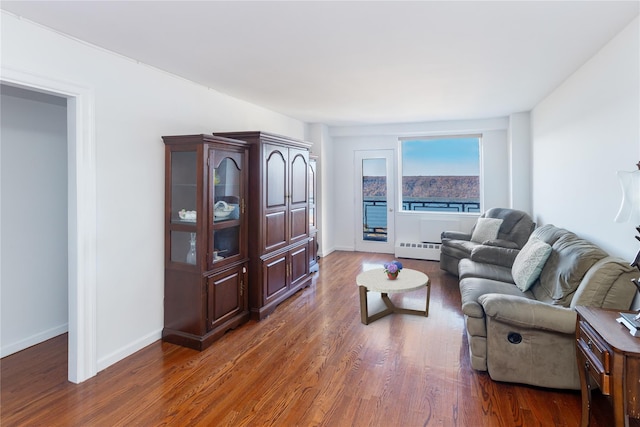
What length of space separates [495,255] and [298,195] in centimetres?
243

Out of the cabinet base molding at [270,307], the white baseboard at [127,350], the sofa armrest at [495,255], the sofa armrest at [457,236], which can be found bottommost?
the white baseboard at [127,350]

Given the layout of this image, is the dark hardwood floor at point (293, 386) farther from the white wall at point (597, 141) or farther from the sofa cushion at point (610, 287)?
the white wall at point (597, 141)

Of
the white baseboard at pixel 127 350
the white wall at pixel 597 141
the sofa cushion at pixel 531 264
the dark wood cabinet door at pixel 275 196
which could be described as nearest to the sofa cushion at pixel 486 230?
the white wall at pixel 597 141

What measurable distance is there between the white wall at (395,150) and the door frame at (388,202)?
0.08 metres

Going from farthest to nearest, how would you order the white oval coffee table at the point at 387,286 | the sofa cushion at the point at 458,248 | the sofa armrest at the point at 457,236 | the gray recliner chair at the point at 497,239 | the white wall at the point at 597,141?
1. the sofa armrest at the point at 457,236
2. the sofa cushion at the point at 458,248
3. the gray recliner chair at the point at 497,239
4. the white oval coffee table at the point at 387,286
5. the white wall at the point at 597,141

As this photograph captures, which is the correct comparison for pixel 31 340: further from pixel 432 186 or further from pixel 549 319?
pixel 432 186

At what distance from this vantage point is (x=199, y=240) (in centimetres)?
296

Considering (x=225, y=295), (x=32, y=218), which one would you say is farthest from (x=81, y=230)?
(x=225, y=295)

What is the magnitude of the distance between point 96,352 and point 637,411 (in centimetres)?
319

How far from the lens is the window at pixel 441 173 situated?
20.2ft

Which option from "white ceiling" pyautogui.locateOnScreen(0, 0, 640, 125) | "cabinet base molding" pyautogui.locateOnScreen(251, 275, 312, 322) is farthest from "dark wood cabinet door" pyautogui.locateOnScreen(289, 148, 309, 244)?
"white ceiling" pyautogui.locateOnScreen(0, 0, 640, 125)

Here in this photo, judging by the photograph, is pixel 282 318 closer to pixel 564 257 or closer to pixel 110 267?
pixel 110 267

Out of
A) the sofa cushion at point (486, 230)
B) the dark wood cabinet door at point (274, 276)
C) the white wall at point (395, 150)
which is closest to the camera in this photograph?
the dark wood cabinet door at point (274, 276)

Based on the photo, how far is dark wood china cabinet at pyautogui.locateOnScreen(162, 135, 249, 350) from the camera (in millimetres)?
2961
